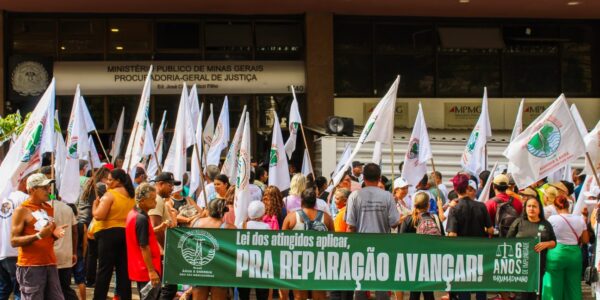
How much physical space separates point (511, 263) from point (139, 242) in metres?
4.05

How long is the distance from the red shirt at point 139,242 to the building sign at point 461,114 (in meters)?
15.4

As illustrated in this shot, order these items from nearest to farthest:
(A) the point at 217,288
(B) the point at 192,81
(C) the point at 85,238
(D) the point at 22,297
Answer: (D) the point at 22,297 < (A) the point at 217,288 < (C) the point at 85,238 < (B) the point at 192,81

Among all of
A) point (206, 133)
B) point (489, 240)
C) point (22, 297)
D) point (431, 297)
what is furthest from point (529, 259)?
point (206, 133)

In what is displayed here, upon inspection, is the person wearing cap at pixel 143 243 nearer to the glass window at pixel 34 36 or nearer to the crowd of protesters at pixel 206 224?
the crowd of protesters at pixel 206 224

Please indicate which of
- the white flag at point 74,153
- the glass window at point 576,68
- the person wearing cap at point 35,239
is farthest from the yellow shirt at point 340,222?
the glass window at point 576,68

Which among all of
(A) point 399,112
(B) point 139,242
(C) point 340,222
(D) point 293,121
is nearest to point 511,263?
(C) point 340,222

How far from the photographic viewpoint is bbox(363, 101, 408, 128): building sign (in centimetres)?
2469

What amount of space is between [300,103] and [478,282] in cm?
1390

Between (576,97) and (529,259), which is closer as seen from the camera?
(529,259)

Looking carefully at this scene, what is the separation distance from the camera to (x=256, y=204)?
11406mm

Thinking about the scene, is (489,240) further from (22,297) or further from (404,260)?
(22,297)

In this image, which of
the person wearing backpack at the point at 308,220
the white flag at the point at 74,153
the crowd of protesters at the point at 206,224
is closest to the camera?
the crowd of protesters at the point at 206,224

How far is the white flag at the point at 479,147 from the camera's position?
15.7 m

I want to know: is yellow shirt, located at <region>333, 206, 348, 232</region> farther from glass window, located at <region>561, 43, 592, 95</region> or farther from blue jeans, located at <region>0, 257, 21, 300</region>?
glass window, located at <region>561, 43, 592, 95</region>
